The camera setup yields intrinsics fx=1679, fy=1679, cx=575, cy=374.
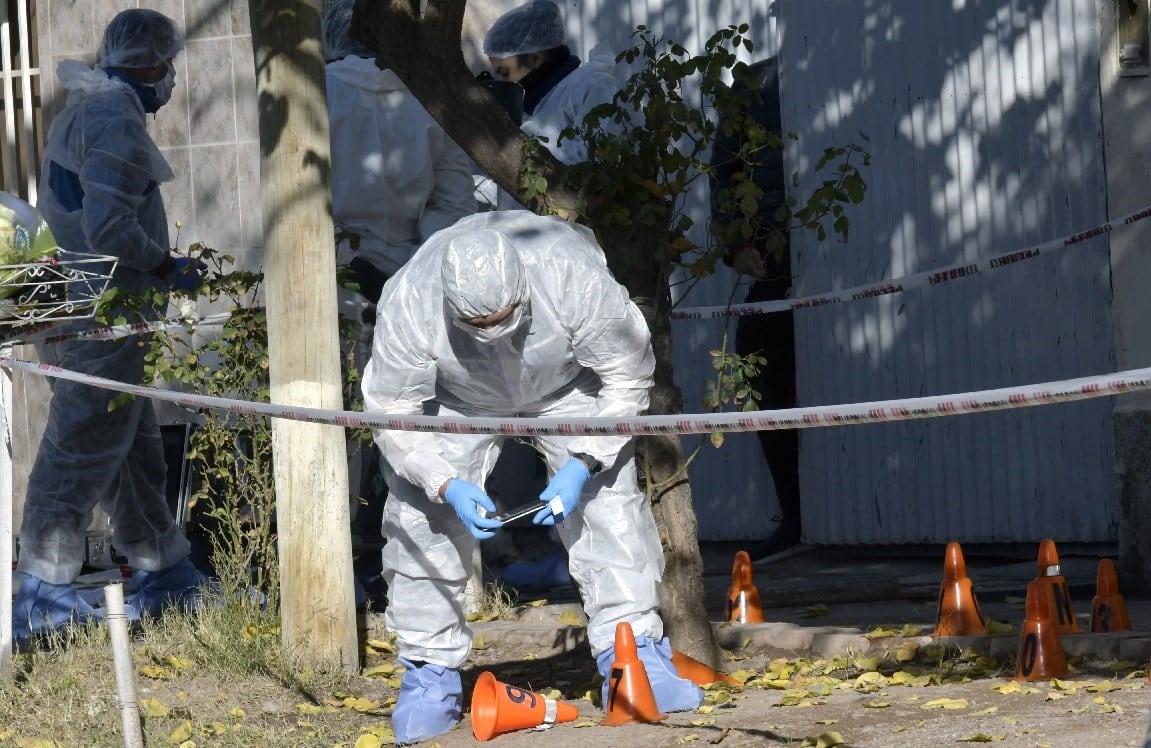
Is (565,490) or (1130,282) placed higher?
(1130,282)

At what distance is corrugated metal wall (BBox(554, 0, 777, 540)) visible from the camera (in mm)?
8477

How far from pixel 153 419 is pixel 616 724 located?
3254 mm

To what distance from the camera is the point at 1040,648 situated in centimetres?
485

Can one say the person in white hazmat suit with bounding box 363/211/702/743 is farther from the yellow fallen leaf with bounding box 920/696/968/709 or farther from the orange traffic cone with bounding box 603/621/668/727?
the yellow fallen leaf with bounding box 920/696/968/709

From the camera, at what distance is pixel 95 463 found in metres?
6.85

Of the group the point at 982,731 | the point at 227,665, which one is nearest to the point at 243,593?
the point at 227,665

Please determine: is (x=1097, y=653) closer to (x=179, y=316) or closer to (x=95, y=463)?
(x=179, y=316)

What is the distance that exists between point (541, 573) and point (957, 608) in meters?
2.39

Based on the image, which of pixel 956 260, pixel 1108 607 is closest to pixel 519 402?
pixel 1108 607

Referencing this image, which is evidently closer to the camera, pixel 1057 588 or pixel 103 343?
pixel 1057 588

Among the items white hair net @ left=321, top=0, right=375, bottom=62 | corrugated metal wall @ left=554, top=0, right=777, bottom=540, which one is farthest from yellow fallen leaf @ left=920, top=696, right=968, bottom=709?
white hair net @ left=321, top=0, right=375, bottom=62

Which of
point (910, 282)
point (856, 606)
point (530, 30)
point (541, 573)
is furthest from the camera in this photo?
point (530, 30)

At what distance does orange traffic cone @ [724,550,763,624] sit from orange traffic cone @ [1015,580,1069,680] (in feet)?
4.48

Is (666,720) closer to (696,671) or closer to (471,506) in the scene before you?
(696,671)
